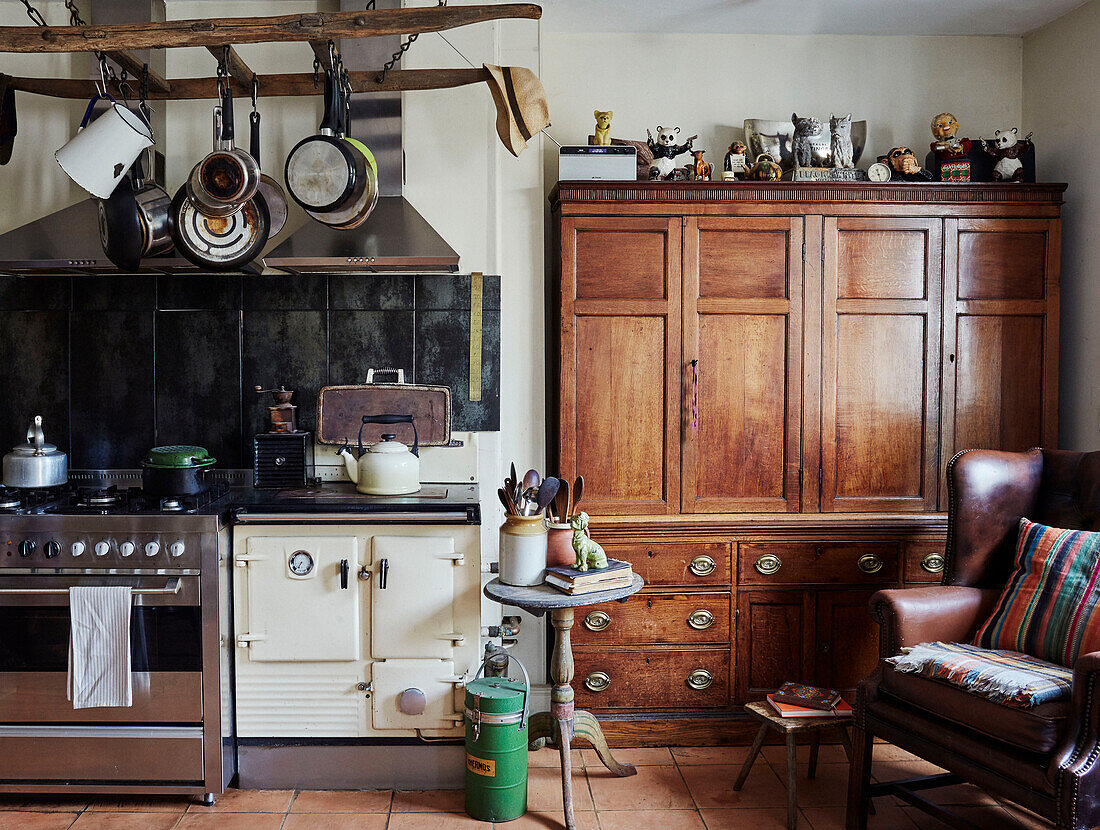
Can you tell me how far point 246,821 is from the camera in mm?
2646

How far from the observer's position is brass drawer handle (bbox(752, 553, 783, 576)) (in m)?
3.19

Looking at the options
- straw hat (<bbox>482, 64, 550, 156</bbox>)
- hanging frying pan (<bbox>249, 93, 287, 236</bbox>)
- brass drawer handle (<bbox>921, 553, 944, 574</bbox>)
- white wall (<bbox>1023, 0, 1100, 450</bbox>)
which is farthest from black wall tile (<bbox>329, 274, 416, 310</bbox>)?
white wall (<bbox>1023, 0, 1100, 450</bbox>)

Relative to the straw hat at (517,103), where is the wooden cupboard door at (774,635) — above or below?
below

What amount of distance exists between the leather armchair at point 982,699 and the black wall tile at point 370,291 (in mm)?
2117

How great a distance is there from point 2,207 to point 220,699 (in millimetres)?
2163

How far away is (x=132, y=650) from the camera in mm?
2707

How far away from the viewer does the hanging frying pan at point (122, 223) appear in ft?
8.94

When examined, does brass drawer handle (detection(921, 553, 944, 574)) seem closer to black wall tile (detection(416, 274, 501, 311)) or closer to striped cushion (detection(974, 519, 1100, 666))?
striped cushion (detection(974, 519, 1100, 666))

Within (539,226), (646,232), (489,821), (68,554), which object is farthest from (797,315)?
(68,554)

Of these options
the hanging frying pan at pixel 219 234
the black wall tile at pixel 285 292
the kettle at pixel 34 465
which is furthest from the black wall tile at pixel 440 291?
the kettle at pixel 34 465

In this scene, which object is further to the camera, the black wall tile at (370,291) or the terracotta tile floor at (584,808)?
the black wall tile at (370,291)

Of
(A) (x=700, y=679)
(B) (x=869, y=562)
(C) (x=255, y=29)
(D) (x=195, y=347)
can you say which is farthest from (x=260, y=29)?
(B) (x=869, y=562)

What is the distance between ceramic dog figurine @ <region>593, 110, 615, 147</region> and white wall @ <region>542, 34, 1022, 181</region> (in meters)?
0.27

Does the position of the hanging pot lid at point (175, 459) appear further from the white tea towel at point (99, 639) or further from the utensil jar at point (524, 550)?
the utensil jar at point (524, 550)
